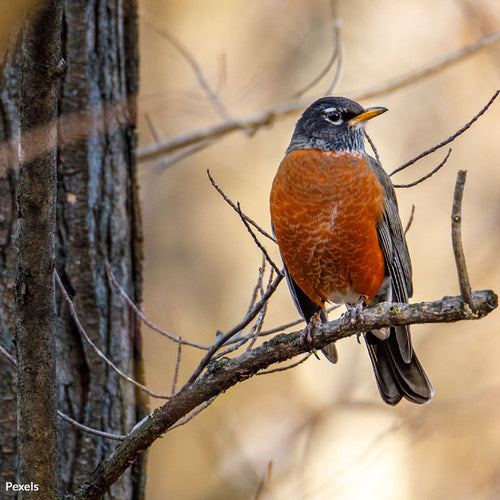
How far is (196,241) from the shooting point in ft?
30.5

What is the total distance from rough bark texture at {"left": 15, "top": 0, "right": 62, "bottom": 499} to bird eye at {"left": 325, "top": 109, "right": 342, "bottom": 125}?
98.1 inches

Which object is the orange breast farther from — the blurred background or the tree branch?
the blurred background

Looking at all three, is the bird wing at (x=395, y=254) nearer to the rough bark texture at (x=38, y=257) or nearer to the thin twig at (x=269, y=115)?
the thin twig at (x=269, y=115)

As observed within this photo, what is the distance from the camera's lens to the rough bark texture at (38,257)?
7.30 ft

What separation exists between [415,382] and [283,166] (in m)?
1.52

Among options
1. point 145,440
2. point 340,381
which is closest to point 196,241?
point 340,381

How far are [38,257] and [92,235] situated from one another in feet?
3.93

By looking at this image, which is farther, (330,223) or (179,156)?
(179,156)

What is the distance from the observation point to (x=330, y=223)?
12.7 ft

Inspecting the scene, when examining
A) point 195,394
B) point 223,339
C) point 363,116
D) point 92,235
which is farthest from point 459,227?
point 363,116

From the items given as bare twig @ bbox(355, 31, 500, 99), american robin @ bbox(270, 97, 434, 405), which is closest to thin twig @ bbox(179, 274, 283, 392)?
american robin @ bbox(270, 97, 434, 405)

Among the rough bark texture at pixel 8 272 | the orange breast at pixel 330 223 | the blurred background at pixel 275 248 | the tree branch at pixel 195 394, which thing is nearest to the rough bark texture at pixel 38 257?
the tree branch at pixel 195 394

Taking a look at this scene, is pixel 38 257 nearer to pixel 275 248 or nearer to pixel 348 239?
pixel 348 239

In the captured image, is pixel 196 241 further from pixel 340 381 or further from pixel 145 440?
pixel 145 440
